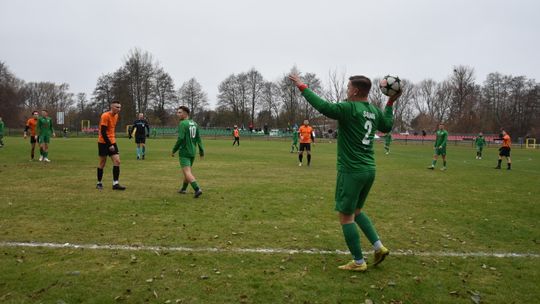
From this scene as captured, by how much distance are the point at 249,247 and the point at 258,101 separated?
83.8m

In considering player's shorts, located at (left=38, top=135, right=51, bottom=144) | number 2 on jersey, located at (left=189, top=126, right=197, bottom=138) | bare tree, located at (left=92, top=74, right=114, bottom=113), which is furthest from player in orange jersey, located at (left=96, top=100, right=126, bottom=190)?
bare tree, located at (left=92, top=74, right=114, bottom=113)

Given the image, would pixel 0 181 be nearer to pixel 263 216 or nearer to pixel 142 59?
pixel 263 216

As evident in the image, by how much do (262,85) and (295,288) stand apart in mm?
85579

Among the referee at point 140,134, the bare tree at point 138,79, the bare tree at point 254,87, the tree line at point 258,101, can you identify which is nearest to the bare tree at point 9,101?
the tree line at point 258,101

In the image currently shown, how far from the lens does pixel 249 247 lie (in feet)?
18.3

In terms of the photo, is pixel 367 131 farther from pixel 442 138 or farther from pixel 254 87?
pixel 254 87

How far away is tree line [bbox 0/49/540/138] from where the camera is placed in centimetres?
6788

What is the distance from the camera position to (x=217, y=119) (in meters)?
90.2

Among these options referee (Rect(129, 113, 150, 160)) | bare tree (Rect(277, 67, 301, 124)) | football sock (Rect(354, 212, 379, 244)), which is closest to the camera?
football sock (Rect(354, 212, 379, 244))

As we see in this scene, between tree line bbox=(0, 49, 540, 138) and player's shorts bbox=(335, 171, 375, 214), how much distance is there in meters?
66.6

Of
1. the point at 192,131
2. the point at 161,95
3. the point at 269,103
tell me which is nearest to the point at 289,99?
the point at 269,103

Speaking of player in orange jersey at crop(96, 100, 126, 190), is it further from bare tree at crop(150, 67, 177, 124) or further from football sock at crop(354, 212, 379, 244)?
bare tree at crop(150, 67, 177, 124)

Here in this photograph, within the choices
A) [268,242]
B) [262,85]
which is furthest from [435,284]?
[262,85]

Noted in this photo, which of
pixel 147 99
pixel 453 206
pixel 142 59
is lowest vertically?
pixel 453 206
